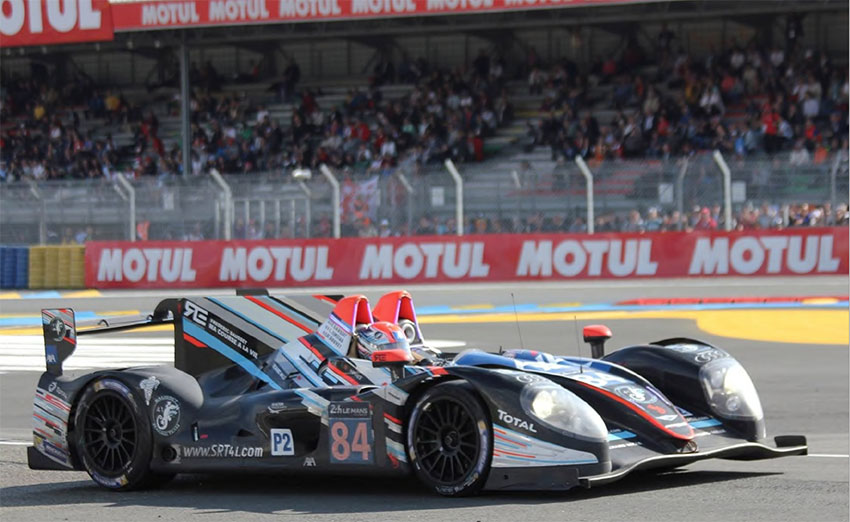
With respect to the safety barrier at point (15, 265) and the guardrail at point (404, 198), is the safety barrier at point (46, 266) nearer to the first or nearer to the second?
the safety barrier at point (15, 265)

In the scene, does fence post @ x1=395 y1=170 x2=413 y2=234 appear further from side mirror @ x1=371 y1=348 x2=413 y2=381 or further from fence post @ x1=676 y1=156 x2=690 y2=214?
side mirror @ x1=371 y1=348 x2=413 y2=381

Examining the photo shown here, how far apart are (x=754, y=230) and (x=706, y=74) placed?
7.81 meters

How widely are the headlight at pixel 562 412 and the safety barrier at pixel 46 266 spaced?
20346 mm

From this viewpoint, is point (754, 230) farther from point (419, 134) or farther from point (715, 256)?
point (419, 134)

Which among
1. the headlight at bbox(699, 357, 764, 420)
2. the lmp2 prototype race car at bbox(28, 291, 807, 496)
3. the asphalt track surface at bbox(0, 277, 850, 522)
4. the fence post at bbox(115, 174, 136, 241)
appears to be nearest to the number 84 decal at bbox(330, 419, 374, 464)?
the lmp2 prototype race car at bbox(28, 291, 807, 496)

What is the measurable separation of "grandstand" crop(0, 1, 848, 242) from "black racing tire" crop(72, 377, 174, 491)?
51.2 feet

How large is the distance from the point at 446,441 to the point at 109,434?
7.18 ft

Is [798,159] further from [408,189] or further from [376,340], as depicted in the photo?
[376,340]

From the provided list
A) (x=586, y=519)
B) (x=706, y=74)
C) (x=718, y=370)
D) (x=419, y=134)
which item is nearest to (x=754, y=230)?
(x=706, y=74)

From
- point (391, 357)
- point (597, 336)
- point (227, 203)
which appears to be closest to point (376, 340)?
point (391, 357)

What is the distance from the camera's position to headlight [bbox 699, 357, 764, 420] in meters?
7.34

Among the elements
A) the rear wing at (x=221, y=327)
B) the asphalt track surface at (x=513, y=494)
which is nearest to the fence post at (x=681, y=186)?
the asphalt track surface at (x=513, y=494)

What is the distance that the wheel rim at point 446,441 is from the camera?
258 inches

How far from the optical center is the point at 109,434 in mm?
7672
